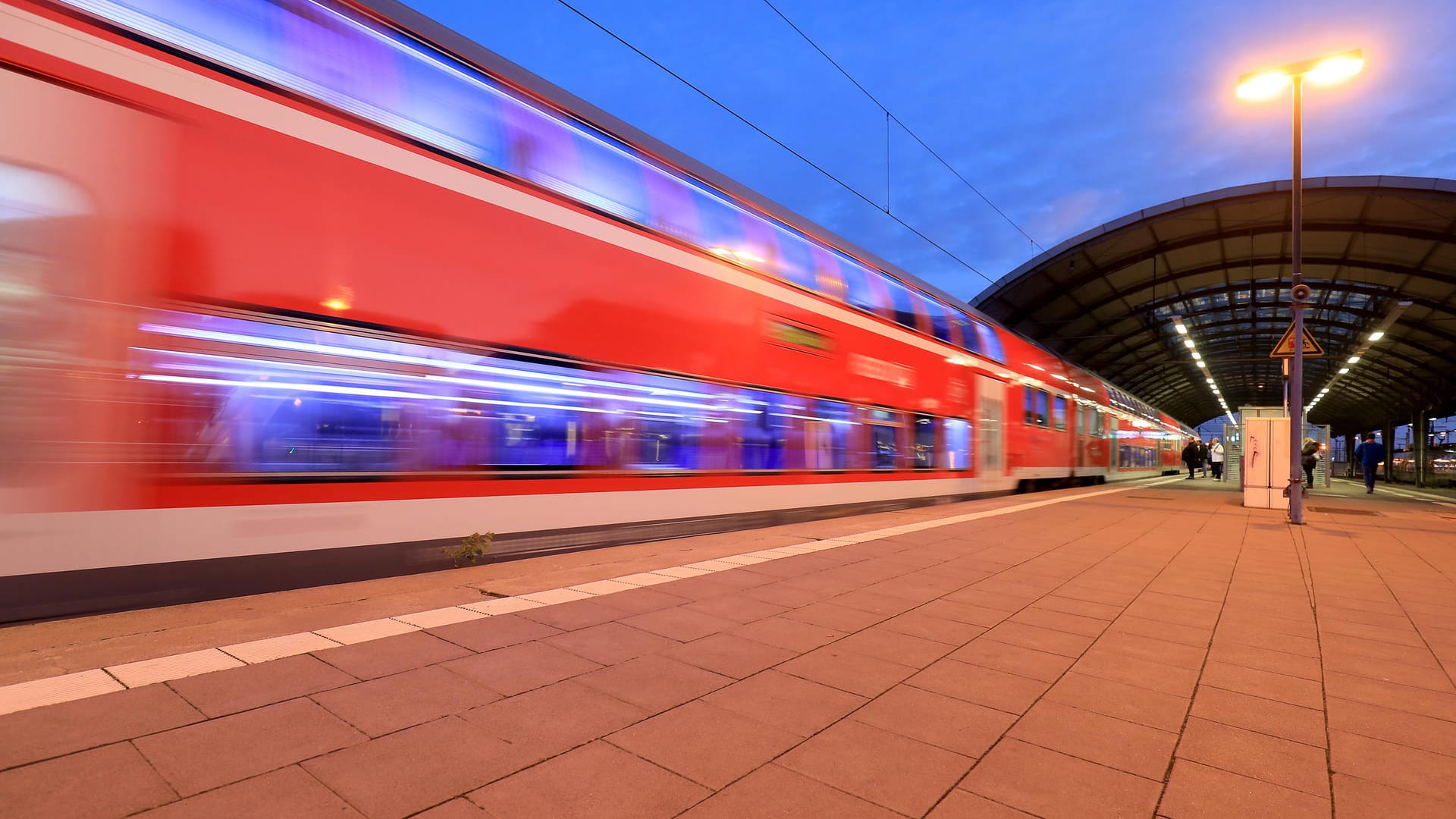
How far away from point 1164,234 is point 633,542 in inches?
863

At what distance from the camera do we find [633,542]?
272 inches

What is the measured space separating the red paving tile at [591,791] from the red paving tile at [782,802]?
0.07m

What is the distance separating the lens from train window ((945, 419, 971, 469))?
12.6 m

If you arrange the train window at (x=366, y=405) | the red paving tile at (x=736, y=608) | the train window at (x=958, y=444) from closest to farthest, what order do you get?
the train window at (x=366, y=405)
the red paving tile at (x=736, y=608)
the train window at (x=958, y=444)

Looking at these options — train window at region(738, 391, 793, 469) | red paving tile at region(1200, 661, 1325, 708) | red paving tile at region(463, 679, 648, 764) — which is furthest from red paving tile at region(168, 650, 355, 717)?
train window at region(738, 391, 793, 469)

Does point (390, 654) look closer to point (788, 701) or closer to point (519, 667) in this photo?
point (519, 667)

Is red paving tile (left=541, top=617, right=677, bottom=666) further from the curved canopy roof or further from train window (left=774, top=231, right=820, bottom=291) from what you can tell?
the curved canopy roof

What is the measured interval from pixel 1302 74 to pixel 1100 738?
11168 millimetres

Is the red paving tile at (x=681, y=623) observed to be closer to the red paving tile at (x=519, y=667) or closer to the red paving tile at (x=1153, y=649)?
the red paving tile at (x=519, y=667)

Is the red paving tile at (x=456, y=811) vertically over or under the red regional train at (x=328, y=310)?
under

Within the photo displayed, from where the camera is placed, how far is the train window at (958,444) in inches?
495

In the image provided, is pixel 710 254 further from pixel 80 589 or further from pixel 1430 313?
pixel 1430 313

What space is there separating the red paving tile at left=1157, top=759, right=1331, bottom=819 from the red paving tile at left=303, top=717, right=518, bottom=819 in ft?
6.79

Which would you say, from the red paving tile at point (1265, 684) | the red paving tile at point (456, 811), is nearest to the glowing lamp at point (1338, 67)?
the red paving tile at point (1265, 684)
